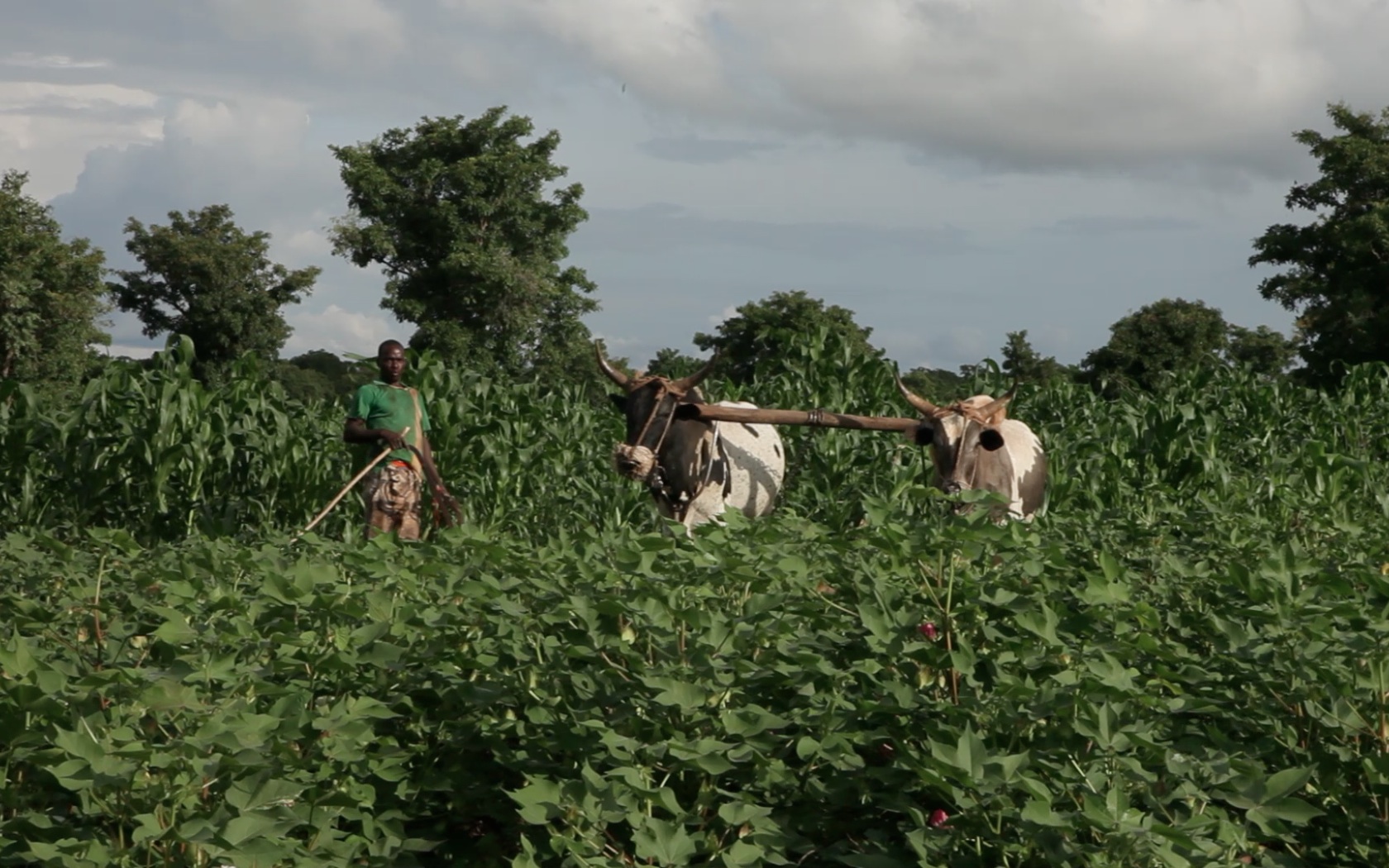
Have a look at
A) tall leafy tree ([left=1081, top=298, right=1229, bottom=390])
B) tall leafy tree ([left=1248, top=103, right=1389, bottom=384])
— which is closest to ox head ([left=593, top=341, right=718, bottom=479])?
tall leafy tree ([left=1248, top=103, right=1389, bottom=384])

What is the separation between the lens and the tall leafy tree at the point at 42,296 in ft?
152

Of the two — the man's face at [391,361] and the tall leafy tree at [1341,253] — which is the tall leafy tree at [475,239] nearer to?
the tall leafy tree at [1341,253]

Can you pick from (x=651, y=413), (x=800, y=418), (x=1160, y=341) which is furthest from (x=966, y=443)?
(x=1160, y=341)

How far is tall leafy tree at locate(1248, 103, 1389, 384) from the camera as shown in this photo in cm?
3659

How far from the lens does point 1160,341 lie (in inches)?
1882

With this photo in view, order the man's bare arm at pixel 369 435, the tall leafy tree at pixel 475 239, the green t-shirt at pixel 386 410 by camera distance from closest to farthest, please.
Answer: the man's bare arm at pixel 369 435 < the green t-shirt at pixel 386 410 < the tall leafy tree at pixel 475 239

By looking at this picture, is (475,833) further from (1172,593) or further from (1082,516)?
(1082,516)

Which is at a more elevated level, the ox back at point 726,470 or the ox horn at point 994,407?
the ox horn at point 994,407

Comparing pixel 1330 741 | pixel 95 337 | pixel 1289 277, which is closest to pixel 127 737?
pixel 1330 741

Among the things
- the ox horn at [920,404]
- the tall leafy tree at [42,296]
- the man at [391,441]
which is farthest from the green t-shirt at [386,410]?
the tall leafy tree at [42,296]

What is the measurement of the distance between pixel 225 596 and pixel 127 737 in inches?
42.8

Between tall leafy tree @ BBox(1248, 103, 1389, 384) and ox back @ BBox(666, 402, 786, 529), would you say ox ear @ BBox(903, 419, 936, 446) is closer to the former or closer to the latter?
ox back @ BBox(666, 402, 786, 529)

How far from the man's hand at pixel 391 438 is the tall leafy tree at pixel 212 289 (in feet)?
163

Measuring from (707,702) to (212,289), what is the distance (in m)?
58.4
